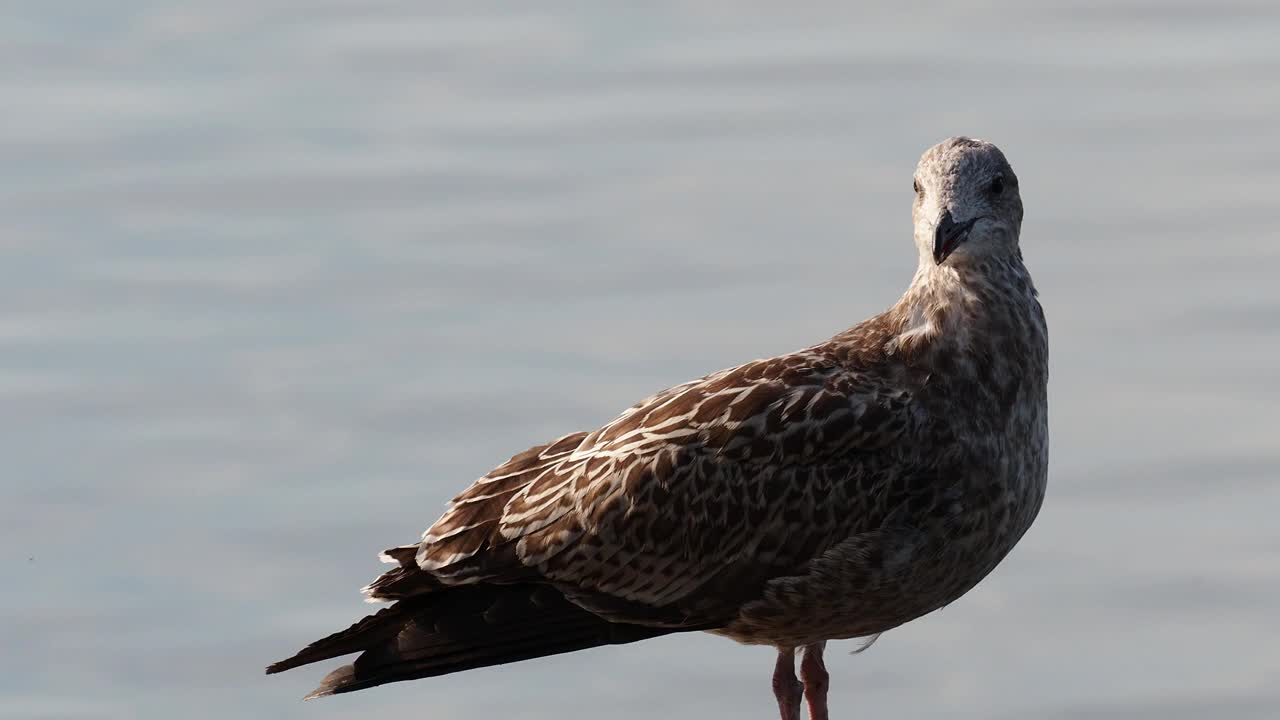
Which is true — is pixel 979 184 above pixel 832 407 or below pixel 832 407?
above

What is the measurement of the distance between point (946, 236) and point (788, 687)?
1988mm

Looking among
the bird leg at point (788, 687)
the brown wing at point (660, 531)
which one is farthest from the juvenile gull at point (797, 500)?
the bird leg at point (788, 687)

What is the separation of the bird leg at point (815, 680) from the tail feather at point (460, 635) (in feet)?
2.72

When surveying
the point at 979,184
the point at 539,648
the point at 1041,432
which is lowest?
the point at 539,648

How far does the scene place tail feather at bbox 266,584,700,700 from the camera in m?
9.24

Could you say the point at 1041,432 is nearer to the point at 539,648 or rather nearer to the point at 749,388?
the point at 749,388

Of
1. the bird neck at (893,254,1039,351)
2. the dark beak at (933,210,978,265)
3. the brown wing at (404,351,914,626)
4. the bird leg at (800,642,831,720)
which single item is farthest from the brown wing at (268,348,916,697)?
the bird leg at (800,642,831,720)

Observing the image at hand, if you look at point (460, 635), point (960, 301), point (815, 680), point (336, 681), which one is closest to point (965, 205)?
point (960, 301)

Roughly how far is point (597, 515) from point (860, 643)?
1640 millimetres

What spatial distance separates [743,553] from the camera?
9.34m

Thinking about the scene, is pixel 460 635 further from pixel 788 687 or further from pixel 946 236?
pixel 946 236

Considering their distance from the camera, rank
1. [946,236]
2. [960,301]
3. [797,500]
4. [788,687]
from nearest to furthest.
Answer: [946,236] < [797,500] < [960,301] < [788,687]

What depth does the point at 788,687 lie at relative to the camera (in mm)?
10023

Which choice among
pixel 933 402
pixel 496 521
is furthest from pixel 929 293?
pixel 496 521
